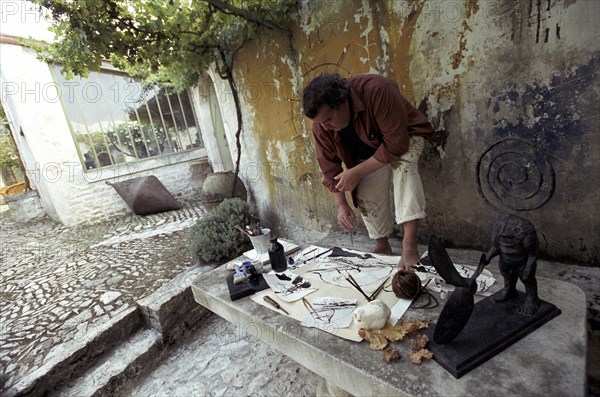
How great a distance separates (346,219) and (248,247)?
188 centimetres

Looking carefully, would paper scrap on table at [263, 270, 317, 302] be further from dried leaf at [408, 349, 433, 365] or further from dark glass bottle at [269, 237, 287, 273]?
dried leaf at [408, 349, 433, 365]

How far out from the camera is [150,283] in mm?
3402

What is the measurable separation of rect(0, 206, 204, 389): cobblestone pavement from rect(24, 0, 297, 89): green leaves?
2418 millimetres

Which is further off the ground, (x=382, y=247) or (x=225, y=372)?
(x=382, y=247)

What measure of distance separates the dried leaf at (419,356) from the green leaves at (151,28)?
9.97ft

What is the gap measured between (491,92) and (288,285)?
1863 mm

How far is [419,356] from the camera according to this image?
1.25m

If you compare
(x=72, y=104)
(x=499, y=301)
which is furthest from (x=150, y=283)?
(x=72, y=104)

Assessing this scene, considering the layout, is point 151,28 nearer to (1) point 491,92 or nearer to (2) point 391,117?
(2) point 391,117

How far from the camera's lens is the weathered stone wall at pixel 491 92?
5.39ft

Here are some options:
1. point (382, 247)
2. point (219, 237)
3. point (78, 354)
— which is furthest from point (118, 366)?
point (382, 247)

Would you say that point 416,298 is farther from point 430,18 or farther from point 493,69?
point 430,18

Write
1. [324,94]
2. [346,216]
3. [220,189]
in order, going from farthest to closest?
1. [220,189]
2. [346,216]
3. [324,94]

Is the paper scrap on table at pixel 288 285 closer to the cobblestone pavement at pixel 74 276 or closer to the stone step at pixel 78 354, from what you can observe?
the stone step at pixel 78 354
